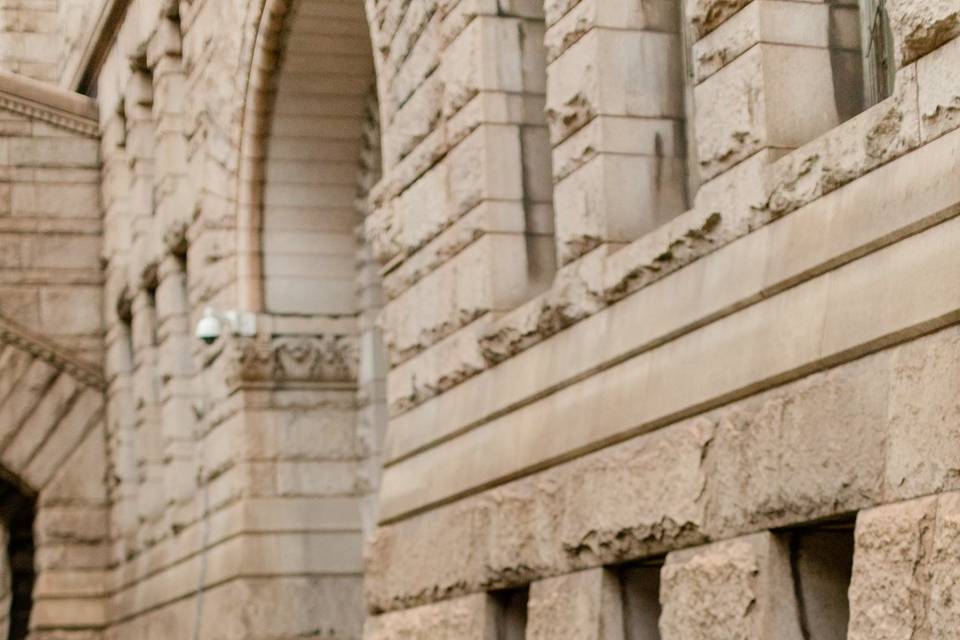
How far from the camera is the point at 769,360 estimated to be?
7.85 m

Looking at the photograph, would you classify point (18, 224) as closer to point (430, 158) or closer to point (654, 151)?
point (430, 158)

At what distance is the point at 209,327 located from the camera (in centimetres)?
1686

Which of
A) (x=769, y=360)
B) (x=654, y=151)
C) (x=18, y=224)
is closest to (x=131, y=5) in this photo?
(x=18, y=224)

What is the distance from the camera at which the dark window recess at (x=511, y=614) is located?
10.8 meters

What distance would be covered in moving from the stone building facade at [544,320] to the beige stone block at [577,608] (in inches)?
0.7

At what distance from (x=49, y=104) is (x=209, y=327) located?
752 cm

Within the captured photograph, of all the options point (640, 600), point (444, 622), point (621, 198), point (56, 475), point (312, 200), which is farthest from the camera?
point (56, 475)


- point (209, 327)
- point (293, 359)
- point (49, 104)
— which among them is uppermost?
point (49, 104)

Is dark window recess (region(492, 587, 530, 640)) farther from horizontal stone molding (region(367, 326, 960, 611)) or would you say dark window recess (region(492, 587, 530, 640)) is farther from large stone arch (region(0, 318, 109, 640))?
large stone arch (region(0, 318, 109, 640))

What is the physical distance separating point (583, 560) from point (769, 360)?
1.98 metres

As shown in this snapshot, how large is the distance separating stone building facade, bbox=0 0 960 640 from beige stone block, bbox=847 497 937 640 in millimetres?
10

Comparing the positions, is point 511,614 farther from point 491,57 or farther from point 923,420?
point 923,420

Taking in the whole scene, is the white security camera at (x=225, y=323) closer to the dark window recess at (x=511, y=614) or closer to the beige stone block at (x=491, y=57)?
the beige stone block at (x=491, y=57)

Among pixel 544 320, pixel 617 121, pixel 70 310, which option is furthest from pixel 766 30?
pixel 70 310
